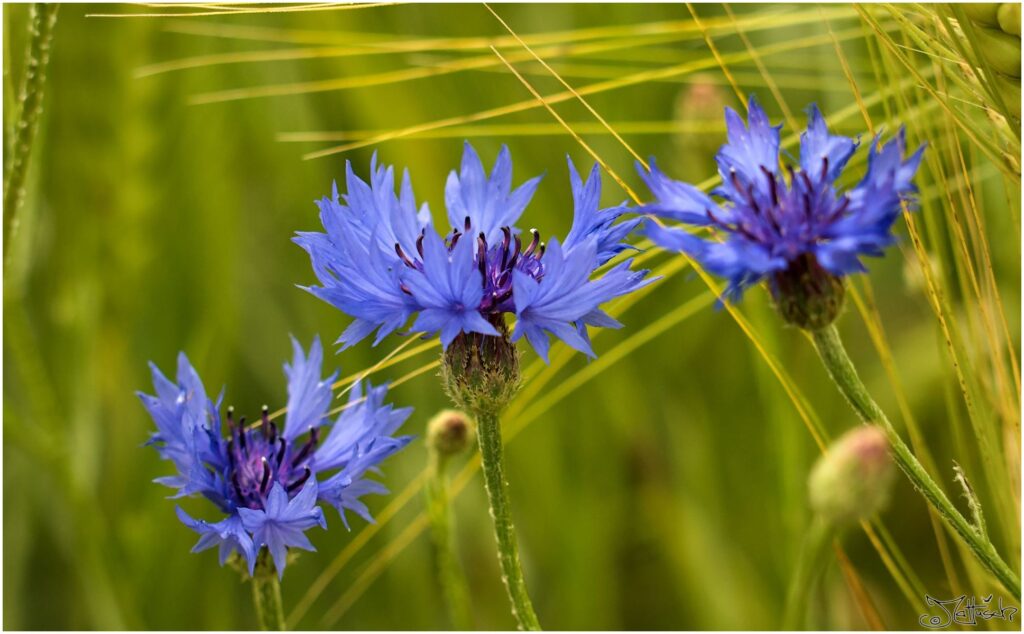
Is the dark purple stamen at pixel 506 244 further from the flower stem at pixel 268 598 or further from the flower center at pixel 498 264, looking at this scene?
the flower stem at pixel 268 598

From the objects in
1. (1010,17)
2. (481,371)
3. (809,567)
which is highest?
(1010,17)

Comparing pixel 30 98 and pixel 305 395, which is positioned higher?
pixel 30 98

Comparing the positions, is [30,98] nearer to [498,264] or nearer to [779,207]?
[498,264]

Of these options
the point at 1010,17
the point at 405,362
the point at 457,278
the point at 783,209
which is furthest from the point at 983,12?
the point at 405,362

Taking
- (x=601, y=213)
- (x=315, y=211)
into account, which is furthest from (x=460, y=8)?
(x=601, y=213)

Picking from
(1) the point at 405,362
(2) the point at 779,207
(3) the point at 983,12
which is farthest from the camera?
(1) the point at 405,362

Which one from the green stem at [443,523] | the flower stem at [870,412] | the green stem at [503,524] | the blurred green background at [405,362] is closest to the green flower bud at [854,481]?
the flower stem at [870,412]

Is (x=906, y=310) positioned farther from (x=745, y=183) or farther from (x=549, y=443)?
(x=745, y=183)
